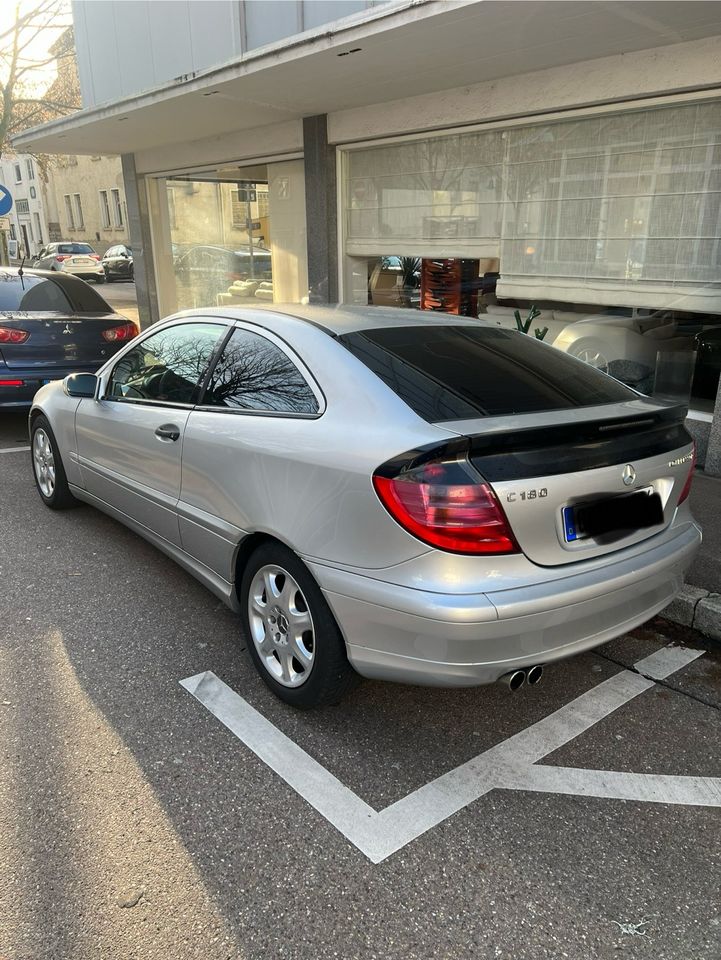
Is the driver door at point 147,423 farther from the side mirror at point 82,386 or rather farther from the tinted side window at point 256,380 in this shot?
the tinted side window at point 256,380

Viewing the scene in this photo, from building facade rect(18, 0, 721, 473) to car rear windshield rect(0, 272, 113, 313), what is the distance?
7.57 feet

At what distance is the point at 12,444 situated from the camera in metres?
7.10

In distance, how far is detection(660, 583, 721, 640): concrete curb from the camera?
3.51 m

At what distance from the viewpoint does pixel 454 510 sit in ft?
7.30

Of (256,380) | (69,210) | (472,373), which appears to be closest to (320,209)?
(256,380)

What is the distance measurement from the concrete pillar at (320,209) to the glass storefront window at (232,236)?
2.40 feet

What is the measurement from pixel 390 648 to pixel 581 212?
541 centimetres

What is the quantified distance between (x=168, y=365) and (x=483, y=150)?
492 cm

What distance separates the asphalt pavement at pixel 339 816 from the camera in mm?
1938

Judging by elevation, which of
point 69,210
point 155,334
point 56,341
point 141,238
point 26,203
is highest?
point 26,203

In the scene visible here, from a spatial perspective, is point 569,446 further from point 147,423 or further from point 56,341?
point 56,341

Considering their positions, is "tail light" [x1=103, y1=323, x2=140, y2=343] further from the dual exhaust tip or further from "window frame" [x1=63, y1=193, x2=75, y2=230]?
"window frame" [x1=63, y1=193, x2=75, y2=230]

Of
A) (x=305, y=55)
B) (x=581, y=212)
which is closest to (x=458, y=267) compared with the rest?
(x=581, y=212)

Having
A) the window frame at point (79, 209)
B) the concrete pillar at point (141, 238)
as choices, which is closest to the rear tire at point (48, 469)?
the concrete pillar at point (141, 238)
